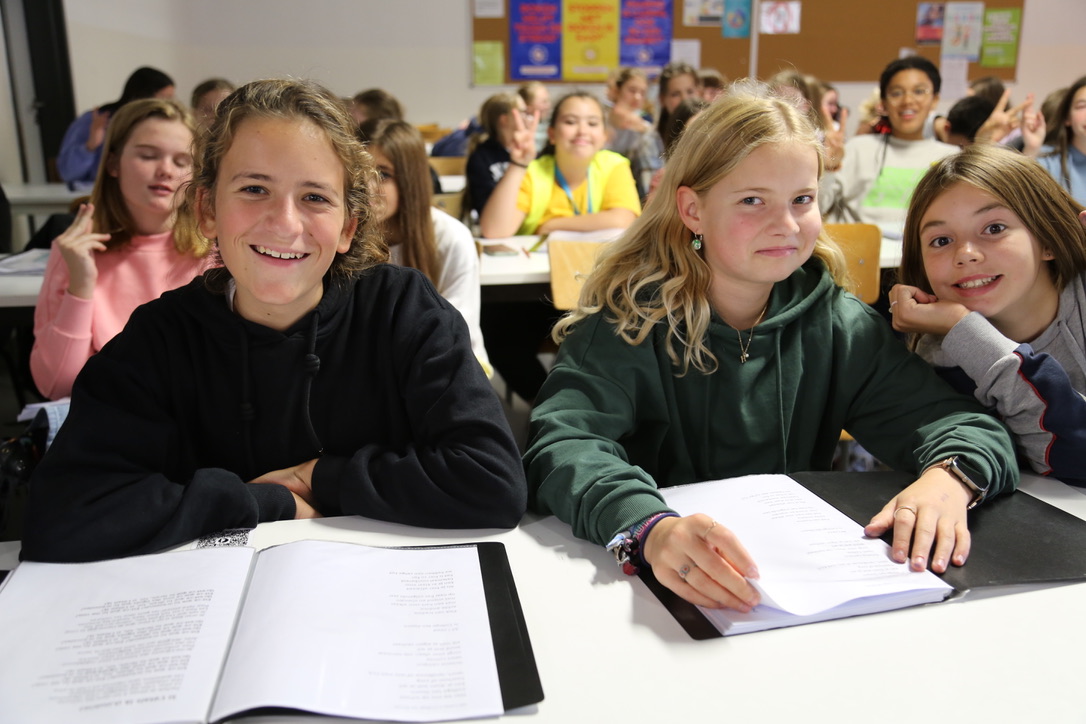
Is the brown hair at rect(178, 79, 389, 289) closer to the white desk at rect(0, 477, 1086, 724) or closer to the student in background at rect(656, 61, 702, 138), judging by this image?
the white desk at rect(0, 477, 1086, 724)

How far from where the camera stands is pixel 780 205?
1281mm

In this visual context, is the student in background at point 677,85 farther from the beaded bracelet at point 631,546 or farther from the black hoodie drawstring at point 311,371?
the beaded bracelet at point 631,546

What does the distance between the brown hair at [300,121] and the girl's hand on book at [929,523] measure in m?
0.83

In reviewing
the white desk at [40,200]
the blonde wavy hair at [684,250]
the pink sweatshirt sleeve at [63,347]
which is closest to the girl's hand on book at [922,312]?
the blonde wavy hair at [684,250]

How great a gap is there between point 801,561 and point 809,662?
0.16 metres

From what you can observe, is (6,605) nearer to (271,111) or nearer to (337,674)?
(337,674)

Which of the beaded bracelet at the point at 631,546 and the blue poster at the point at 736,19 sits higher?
the blue poster at the point at 736,19

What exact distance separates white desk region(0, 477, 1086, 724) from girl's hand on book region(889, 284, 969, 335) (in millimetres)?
546

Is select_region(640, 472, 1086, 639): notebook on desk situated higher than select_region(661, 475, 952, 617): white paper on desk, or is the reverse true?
select_region(661, 475, 952, 617): white paper on desk

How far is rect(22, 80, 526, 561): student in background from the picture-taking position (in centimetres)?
100

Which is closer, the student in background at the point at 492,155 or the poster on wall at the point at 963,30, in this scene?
the student in background at the point at 492,155

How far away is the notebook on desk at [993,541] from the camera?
0.86 m

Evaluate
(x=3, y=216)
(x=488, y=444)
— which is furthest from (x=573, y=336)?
(x=3, y=216)

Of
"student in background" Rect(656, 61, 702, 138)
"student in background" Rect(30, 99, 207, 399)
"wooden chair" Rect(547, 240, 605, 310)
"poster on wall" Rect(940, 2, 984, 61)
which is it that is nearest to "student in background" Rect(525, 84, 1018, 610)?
"wooden chair" Rect(547, 240, 605, 310)
